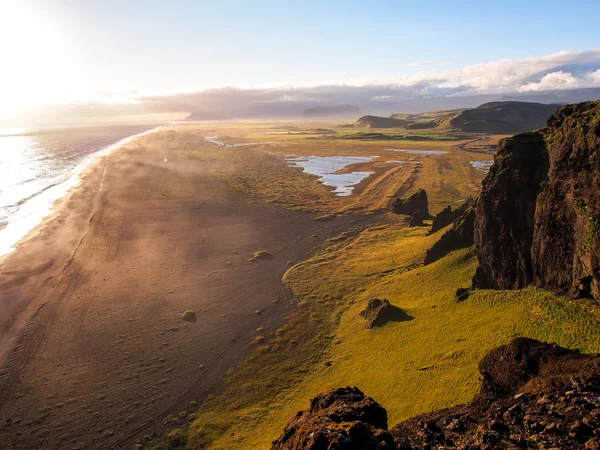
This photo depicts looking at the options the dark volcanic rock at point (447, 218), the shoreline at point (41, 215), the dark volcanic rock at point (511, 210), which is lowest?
the shoreline at point (41, 215)

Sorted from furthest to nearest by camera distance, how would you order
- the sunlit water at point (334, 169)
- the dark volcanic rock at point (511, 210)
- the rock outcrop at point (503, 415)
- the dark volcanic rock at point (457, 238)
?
the sunlit water at point (334, 169), the dark volcanic rock at point (457, 238), the dark volcanic rock at point (511, 210), the rock outcrop at point (503, 415)

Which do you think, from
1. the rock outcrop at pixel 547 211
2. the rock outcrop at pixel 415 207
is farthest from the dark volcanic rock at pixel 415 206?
the rock outcrop at pixel 547 211

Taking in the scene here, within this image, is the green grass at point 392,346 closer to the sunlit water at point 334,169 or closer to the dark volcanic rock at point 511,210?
the dark volcanic rock at point 511,210

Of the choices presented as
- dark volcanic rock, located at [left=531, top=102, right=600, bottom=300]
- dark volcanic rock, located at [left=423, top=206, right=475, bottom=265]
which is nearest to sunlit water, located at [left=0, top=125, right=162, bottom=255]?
dark volcanic rock, located at [left=423, top=206, right=475, bottom=265]

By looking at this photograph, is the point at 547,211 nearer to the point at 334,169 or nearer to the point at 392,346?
the point at 392,346

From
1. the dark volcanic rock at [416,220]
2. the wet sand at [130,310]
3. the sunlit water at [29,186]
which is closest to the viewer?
the wet sand at [130,310]

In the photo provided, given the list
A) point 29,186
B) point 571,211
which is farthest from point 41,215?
point 571,211
